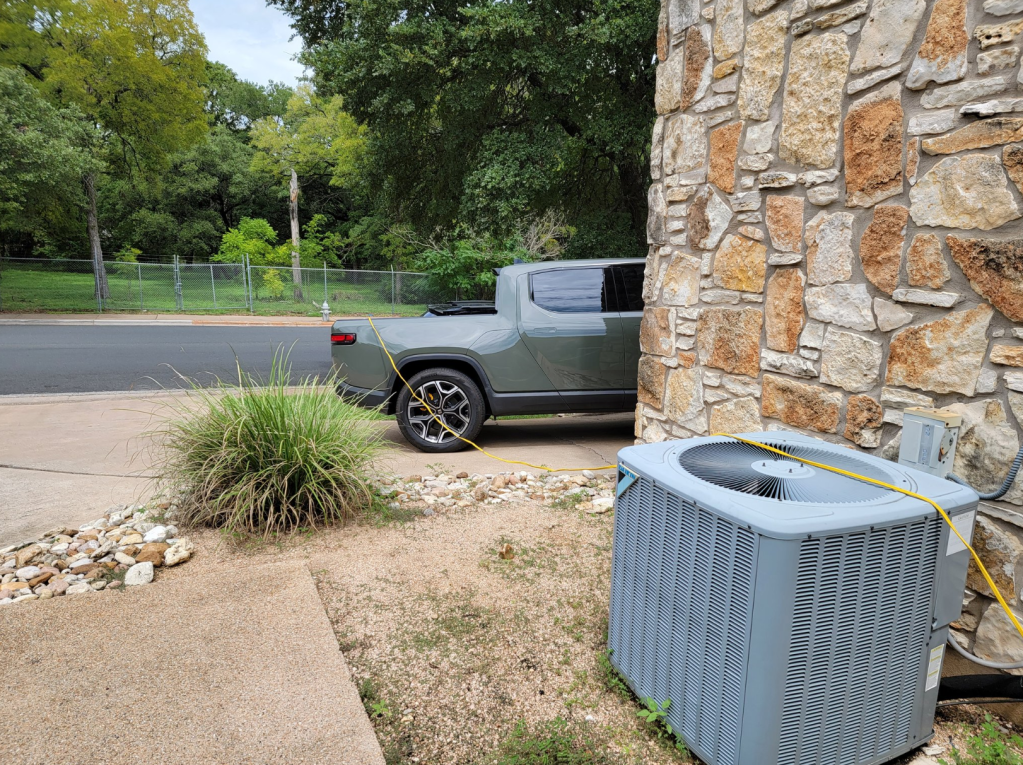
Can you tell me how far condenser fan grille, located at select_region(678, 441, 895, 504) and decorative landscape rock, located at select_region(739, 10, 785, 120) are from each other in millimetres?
2037

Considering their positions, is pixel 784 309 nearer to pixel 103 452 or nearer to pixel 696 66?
pixel 696 66

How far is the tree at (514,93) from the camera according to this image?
927cm

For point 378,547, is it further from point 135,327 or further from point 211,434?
point 135,327

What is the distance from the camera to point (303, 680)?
2355mm

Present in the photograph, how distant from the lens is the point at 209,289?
81.1 feet

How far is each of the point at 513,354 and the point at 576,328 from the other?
64 cm

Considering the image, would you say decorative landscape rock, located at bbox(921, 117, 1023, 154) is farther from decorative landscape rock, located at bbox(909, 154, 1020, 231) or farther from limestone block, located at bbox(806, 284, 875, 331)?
limestone block, located at bbox(806, 284, 875, 331)

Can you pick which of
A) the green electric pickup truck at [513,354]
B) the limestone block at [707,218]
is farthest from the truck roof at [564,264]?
the limestone block at [707,218]

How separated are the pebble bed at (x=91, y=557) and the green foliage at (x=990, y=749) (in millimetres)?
3516

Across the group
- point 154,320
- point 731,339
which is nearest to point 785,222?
point 731,339

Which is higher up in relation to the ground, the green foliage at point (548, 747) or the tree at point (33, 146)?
the tree at point (33, 146)

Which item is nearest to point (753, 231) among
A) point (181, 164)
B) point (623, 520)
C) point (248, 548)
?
point (623, 520)

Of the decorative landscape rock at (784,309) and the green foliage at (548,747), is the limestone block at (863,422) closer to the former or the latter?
the decorative landscape rock at (784,309)

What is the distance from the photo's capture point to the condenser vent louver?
5.89 ft
